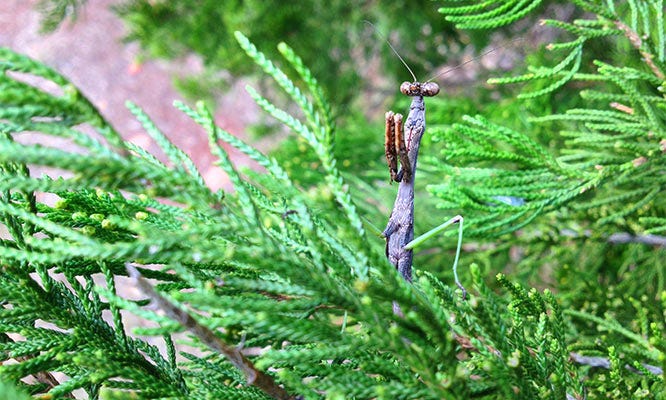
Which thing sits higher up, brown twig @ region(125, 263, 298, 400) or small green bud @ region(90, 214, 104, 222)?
small green bud @ region(90, 214, 104, 222)

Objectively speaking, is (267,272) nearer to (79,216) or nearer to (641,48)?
(79,216)

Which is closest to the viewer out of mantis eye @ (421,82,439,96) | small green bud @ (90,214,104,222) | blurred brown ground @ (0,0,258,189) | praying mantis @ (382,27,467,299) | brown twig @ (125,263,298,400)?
brown twig @ (125,263,298,400)

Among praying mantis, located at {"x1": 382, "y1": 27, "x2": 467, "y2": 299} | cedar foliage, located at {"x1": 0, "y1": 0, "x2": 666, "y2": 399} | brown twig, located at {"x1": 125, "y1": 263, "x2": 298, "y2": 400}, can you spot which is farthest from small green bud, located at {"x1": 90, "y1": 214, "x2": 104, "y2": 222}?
praying mantis, located at {"x1": 382, "y1": 27, "x2": 467, "y2": 299}

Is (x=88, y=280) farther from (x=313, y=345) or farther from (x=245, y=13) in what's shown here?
(x=245, y=13)

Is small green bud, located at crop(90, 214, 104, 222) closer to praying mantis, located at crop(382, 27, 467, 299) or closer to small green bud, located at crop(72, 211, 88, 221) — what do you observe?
small green bud, located at crop(72, 211, 88, 221)

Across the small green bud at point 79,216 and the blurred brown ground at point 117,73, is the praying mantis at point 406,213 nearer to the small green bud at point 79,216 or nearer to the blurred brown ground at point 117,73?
the small green bud at point 79,216

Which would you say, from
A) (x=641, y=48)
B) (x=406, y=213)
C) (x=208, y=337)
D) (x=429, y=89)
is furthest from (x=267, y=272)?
(x=641, y=48)
